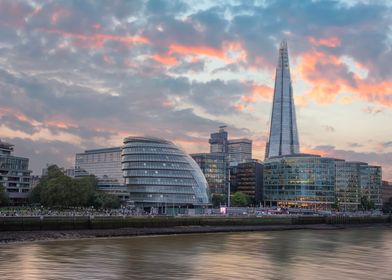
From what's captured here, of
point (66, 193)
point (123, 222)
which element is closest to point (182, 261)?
point (123, 222)

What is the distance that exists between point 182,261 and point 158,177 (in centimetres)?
12534

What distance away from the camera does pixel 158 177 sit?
6919 inches

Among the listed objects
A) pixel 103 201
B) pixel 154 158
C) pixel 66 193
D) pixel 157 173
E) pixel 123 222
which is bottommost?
pixel 123 222

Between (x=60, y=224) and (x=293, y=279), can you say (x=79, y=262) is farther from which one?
(x=60, y=224)

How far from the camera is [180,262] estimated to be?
164 ft

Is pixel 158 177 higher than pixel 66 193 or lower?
higher

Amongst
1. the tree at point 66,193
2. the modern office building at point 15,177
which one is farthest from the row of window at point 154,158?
the modern office building at point 15,177

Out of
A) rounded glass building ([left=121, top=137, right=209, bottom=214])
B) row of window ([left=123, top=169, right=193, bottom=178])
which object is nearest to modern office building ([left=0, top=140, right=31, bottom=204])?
row of window ([left=123, top=169, right=193, bottom=178])

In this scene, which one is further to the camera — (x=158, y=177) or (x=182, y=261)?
(x=158, y=177)

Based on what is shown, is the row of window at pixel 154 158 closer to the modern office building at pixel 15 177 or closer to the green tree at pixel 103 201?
the green tree at pixel 103 201

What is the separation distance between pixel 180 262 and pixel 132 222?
48926mm

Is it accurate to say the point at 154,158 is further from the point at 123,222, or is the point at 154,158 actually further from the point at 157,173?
the point at 123,222

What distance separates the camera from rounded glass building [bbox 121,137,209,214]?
17588cm

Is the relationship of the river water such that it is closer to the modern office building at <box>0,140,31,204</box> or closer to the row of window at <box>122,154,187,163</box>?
the row of window at <box>122,154,187,163</box>
